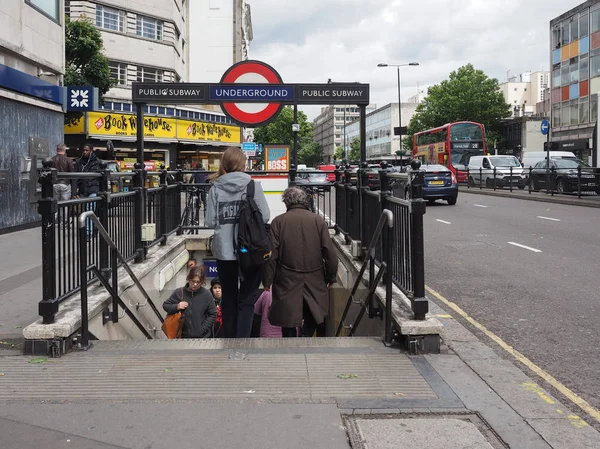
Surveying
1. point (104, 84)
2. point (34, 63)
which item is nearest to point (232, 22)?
point (104, 84)

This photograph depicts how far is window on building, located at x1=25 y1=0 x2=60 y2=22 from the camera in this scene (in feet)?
51.2

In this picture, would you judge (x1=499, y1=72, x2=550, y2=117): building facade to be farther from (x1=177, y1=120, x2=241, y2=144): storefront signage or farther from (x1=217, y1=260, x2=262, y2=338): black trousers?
(x1=217, y1=260, x2=262, y2=338): black trousers

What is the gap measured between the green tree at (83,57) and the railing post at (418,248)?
2539cm

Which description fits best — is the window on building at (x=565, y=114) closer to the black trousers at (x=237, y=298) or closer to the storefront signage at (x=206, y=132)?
the storefront signage at (x=206, y=132)

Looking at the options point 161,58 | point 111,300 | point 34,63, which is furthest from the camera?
point 161,58

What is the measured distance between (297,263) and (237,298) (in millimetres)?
761

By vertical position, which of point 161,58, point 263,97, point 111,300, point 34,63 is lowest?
point 111,300

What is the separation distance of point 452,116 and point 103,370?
8123 centimetres

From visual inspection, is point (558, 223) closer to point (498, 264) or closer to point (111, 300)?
point (498, 264)

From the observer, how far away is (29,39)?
15.3 metres

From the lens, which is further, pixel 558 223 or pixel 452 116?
pixel 452 116

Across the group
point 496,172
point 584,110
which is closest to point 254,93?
point 496,172

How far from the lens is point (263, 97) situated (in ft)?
24.7

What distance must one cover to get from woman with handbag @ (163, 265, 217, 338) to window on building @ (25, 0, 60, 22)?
11.0 metres
